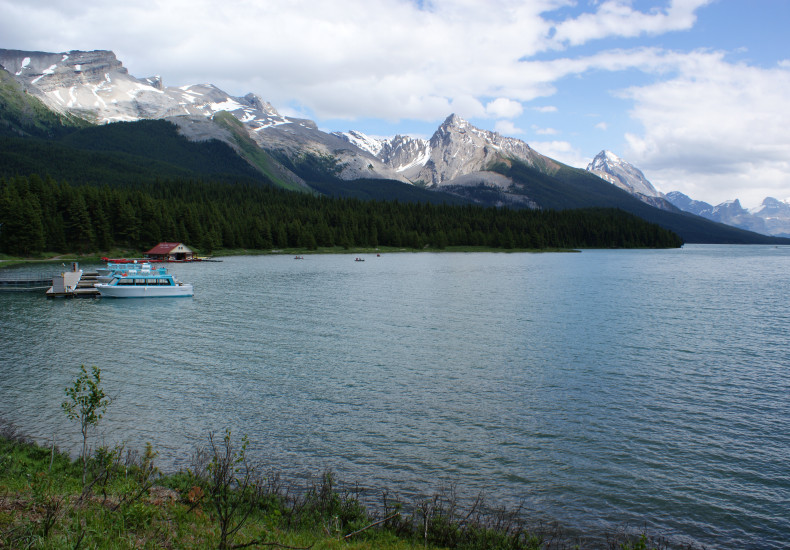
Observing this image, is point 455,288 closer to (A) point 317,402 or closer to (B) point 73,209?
(A) point 317,402

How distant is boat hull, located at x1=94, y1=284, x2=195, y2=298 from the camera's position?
83.2 metres

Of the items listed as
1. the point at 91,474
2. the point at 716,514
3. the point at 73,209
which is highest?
the point at 73,209

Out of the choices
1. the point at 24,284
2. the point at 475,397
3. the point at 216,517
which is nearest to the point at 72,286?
the point at 24,284

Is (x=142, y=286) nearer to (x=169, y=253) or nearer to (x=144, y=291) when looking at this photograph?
(x=144, y=291)

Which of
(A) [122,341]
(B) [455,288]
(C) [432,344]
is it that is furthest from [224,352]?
(B) [455,288]

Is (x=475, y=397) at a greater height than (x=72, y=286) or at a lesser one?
lesser

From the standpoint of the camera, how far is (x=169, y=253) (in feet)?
534

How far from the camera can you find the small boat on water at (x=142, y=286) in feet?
273

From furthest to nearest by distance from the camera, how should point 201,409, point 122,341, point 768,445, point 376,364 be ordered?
point 122,341 < point 376,364 < point 201,409 < point 768,445

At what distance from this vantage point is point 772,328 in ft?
181

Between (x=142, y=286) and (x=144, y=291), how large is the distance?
1.04m

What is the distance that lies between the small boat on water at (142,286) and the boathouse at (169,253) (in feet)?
262

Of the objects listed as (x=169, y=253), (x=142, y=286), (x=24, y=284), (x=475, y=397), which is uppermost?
(x=169, y=253)

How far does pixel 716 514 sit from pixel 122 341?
48312 millimetres
